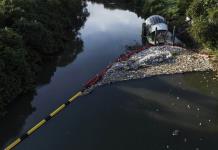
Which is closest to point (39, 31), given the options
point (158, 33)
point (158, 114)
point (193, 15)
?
point (158, 33)

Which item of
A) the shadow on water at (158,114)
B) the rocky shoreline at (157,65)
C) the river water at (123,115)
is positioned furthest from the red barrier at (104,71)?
the shadow on water at (158,114)

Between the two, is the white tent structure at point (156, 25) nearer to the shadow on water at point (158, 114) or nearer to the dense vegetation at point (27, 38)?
the shadow on water at point (158, 114)

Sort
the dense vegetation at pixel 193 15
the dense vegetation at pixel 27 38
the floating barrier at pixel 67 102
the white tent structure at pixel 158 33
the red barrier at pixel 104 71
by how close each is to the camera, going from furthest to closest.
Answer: the white tent structure at pixel 158 33 < the dense vegetation at pixel 193 15 < the red barrier at pixel 104 71 < the dense vegetation at pixel 27 38 < the floating barrier at pixel 67 102

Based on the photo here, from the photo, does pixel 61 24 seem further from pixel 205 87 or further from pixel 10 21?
pixel 205 87

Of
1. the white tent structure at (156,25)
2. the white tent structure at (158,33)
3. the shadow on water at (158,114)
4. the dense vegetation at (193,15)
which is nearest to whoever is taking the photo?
the shadow on water at (158,114)

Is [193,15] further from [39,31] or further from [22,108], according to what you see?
[22,108]

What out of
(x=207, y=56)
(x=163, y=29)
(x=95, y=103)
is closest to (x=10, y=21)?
(x=95, y=103)

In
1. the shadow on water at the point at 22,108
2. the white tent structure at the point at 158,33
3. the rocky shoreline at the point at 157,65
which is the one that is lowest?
the shadow on water at the point at 22,108
